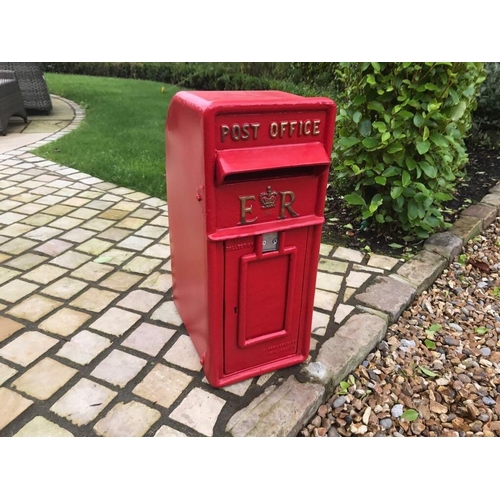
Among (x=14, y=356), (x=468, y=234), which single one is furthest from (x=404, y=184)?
(x=14, y=356)

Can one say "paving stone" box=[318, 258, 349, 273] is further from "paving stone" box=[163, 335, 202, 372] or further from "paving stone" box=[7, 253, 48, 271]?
"paving stone" box=[7, 253, 48, 271]

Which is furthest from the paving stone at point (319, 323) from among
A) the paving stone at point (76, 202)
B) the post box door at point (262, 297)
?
the paving stone at point (76, 202)

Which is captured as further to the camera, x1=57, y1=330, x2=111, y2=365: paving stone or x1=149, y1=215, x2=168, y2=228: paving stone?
x1=149, y1=215, x2=168, y2=228: paving stone

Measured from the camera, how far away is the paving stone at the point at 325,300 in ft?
10.0

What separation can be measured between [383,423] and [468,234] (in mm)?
2507

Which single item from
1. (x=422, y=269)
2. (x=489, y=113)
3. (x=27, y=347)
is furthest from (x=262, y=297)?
(x=489, y=113)

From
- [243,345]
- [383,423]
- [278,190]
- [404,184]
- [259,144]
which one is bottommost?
[383,423]

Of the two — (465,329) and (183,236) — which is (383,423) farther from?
(183,236)

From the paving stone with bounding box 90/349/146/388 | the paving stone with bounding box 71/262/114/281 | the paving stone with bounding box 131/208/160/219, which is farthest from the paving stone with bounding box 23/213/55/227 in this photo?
the paving stone with bounding box 90/349/146/388

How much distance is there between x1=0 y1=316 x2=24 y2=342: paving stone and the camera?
273 cm

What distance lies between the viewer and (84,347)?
8.63ft

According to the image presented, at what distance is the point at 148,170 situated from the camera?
18.1 ft

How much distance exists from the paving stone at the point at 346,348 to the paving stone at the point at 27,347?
161 centimetres

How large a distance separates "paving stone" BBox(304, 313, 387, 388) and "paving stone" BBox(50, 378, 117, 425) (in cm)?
113
